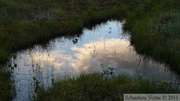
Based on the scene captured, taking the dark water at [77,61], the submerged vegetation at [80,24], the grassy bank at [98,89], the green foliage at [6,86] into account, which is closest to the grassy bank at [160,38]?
the submerged vegetation at [80,24]

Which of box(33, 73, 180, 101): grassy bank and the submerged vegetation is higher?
the submerged vegetation

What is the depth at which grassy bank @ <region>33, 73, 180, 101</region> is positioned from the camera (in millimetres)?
10609

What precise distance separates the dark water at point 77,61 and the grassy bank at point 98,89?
1.09 meters

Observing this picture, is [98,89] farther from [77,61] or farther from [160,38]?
[160,38]

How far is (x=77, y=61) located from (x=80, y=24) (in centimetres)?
758

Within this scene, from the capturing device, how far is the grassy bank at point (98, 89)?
34.8ft

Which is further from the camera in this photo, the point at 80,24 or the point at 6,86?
the point at 80,24

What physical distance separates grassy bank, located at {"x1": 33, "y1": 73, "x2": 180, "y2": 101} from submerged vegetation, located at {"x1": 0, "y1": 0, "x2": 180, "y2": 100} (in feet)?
1.26

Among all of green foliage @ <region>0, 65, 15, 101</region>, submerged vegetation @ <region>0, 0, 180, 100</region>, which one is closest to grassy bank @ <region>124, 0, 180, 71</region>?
submerged vegetation @ <region>0, 0, 180, 100</region>

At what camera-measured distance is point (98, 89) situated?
1088cm

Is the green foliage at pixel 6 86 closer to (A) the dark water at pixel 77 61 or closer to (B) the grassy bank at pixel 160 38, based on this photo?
(A) the dark water at pixel 77 61

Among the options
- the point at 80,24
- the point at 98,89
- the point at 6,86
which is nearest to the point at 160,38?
the point at 98,89

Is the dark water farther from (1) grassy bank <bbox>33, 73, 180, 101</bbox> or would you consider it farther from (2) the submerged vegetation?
(1) grassy bank <bbox>33, 73, 180, 101</bbox>

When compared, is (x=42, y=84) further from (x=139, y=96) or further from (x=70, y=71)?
(x=139, y=96)
